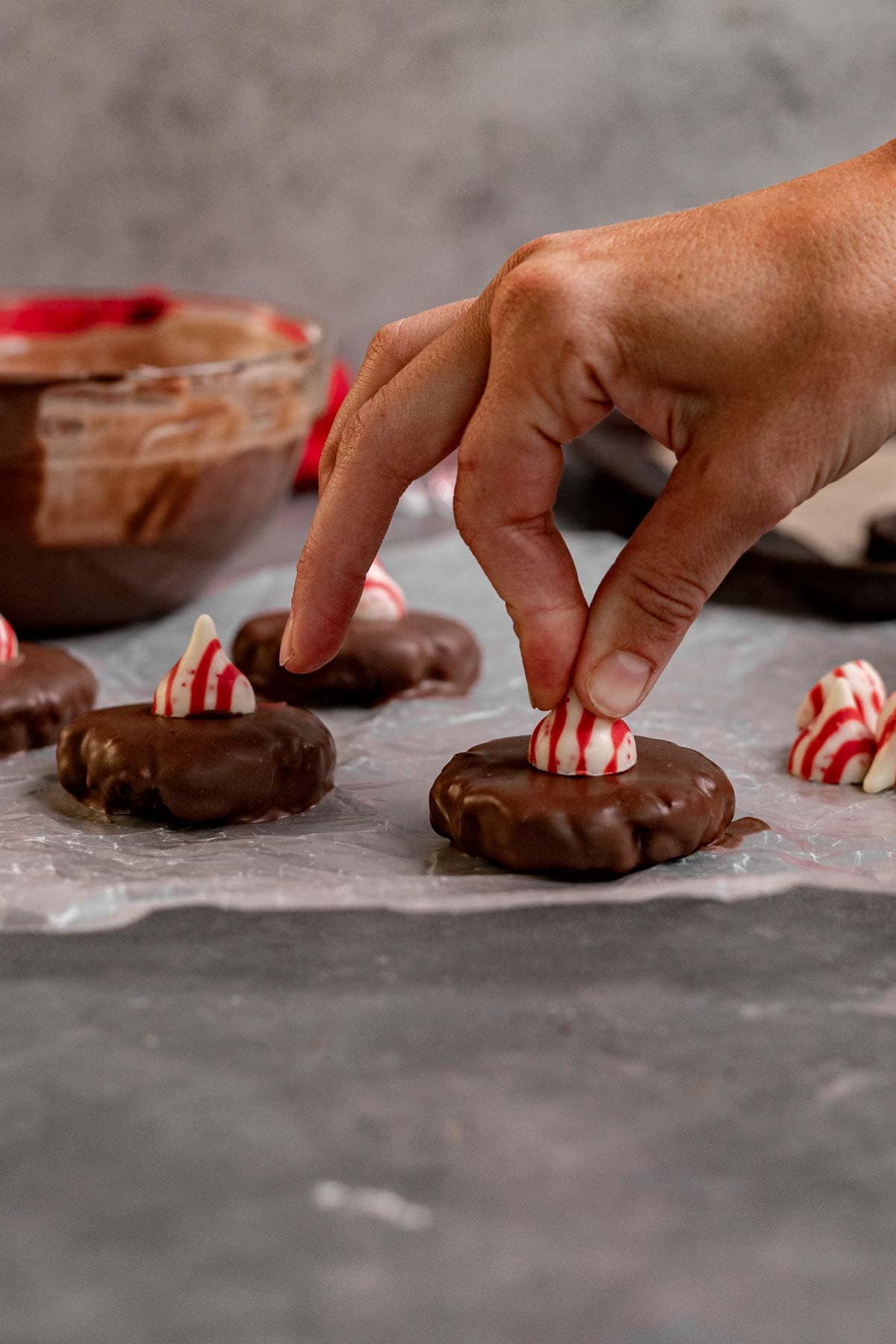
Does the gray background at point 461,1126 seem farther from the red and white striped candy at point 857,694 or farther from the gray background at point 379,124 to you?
the gray background at point 379,124

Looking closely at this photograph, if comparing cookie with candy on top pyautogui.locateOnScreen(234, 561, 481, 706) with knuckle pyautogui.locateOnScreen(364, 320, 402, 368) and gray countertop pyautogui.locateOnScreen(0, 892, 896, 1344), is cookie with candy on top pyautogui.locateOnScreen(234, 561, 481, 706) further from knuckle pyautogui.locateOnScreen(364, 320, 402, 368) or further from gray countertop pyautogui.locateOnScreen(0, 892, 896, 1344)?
gray countertop pyautogui.locateOnScreen(0, 892, 896, 1344)

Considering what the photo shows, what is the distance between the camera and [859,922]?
121 cm

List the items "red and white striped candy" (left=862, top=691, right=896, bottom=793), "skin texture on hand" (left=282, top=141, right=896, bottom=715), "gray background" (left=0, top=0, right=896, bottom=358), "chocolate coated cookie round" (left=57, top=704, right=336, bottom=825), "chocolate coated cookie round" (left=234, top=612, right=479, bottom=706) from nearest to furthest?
"skin texture on hand" (left=282, top=141, right=896, bottom=715)
"chocolate coated cookie round" (left=57, top=704, right=336, bottom=825)
"red and white striped candy" (left=862, top=691, right=896, bottom=793)
"chocolate coated cookie round" (left=234, top=612, right=479, bottom=706)
"gray background" (left=0, top=0, right=896, bottom=358)

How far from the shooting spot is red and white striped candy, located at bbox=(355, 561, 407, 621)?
1881mm

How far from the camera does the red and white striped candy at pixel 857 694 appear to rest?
1.60m

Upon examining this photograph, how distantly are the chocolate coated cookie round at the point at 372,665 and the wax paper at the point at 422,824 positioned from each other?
29 millimetres

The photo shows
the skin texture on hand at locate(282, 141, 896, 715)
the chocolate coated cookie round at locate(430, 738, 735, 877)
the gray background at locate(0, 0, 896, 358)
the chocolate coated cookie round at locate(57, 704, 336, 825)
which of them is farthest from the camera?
the gray background at locate(0, 0, 896, 358)

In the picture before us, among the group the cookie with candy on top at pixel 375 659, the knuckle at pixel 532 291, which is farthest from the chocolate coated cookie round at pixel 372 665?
the knuckle at pixel 532 291

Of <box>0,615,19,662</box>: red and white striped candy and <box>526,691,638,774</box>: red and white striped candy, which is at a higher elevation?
<box>526,691,638,774</box>: red and white striped candy

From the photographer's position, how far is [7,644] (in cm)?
172

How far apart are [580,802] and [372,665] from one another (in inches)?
22.9

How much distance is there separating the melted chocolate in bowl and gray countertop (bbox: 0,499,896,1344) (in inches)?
33.7

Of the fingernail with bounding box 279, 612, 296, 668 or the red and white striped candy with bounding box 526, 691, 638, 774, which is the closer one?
the red and white striped candy with bounding box 526, 691, 638, 774

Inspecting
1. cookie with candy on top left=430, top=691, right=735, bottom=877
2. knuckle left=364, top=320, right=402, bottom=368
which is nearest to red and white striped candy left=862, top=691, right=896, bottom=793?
cookie with candy on top left=430, top=691, right=735, bottom=877
